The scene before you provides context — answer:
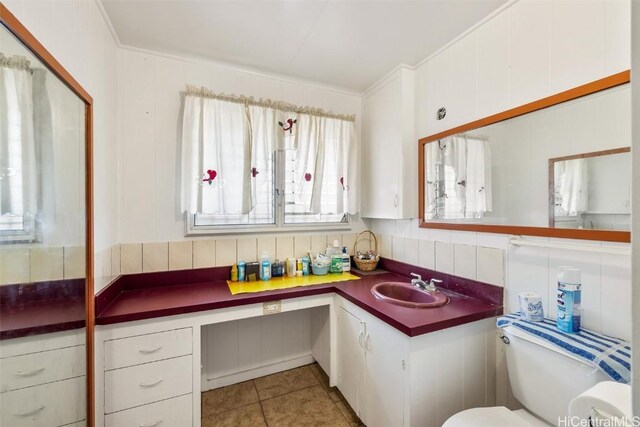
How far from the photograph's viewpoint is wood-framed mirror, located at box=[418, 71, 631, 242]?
1039mm

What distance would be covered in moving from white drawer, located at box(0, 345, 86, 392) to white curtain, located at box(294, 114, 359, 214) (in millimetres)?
1552

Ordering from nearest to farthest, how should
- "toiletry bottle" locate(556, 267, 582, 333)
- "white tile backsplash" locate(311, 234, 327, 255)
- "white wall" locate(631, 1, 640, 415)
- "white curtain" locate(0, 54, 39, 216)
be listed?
"white wall" locate(631, 1, 640, 415) → "white curtain" locate(0, 54, 39, 216) → "toiletry bottle" locate(556, 267, 582, 333) → "white tile backsplash" locate(311, 234, 327, 255)

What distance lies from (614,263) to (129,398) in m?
2.25

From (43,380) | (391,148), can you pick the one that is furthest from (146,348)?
(391,148)

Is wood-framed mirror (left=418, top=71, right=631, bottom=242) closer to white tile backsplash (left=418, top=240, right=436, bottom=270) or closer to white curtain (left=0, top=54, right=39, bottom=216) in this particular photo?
white tile backsplash (left=418, top=240, right=436, bottom=270)

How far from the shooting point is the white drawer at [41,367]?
75cm

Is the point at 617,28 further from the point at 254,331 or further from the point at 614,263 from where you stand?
the point at 254,331

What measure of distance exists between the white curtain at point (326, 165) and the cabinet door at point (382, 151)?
0.11 metres

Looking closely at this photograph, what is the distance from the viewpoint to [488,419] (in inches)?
42.4

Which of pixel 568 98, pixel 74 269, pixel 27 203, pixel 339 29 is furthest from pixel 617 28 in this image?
pixel 74 269

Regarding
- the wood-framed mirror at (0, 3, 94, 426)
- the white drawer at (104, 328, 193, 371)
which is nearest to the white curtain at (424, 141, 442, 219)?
the white drawer at (104, 328, 193, 371)

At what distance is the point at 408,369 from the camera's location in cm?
124

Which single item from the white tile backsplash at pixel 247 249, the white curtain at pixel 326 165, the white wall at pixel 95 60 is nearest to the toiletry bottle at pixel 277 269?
the white tile backsplash at pixel 247 249

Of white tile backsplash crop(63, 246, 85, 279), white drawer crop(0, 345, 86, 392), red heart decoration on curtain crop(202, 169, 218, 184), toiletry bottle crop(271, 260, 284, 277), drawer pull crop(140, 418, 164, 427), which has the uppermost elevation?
red heart decoration on curtain crop(202, 169, 218, 184)
